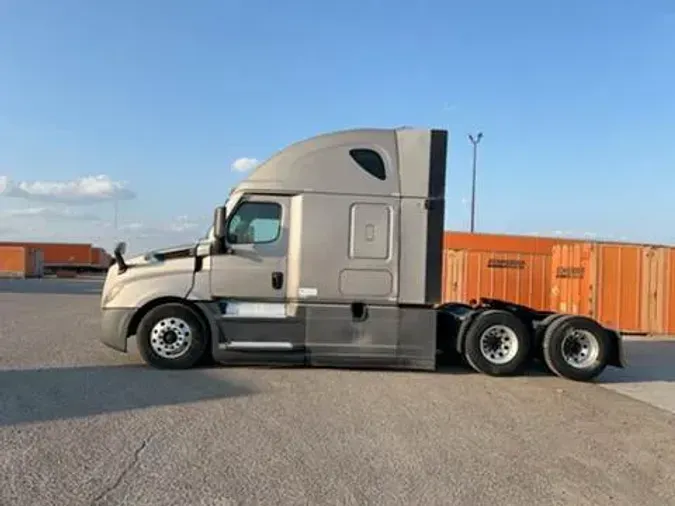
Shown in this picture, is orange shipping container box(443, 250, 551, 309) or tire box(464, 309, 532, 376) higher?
orange shipping container box(443, 250, 551, 309)

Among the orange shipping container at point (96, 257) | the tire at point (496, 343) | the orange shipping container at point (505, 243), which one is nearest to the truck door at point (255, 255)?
the tire at point (496, 343)

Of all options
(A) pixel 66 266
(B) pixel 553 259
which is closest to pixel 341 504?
(B) pixel 553 259

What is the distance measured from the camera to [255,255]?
434 inches

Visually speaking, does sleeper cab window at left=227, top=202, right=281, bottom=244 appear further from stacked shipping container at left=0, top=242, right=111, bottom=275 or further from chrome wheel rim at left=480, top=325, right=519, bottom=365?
stacked shipping container at left=0, top=242, right=111, bottom=275

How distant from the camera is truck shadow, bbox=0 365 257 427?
7625 mm

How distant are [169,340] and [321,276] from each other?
8.16ft

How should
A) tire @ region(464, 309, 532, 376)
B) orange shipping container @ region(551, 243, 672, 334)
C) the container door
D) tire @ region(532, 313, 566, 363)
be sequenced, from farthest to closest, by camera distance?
the container door < orange shipping container @ region(551, 243, 672, 334) < tire @ region(532, 313, 566, 363) < tire @ region(464, 309, 532, 376)

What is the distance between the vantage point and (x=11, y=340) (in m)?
13.8

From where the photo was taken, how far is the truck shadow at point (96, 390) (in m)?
7.62

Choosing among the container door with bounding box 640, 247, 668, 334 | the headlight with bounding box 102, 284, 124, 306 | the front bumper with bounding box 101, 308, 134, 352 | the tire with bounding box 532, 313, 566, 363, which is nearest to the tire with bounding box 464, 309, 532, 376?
the tire with bounding box 532, 313, 566, 363

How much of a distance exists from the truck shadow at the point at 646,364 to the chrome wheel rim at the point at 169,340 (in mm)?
6560

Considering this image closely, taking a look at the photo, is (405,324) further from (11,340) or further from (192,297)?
(11,340)

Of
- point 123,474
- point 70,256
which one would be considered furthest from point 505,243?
point 70,256

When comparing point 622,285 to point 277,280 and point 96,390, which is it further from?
point 96,390
